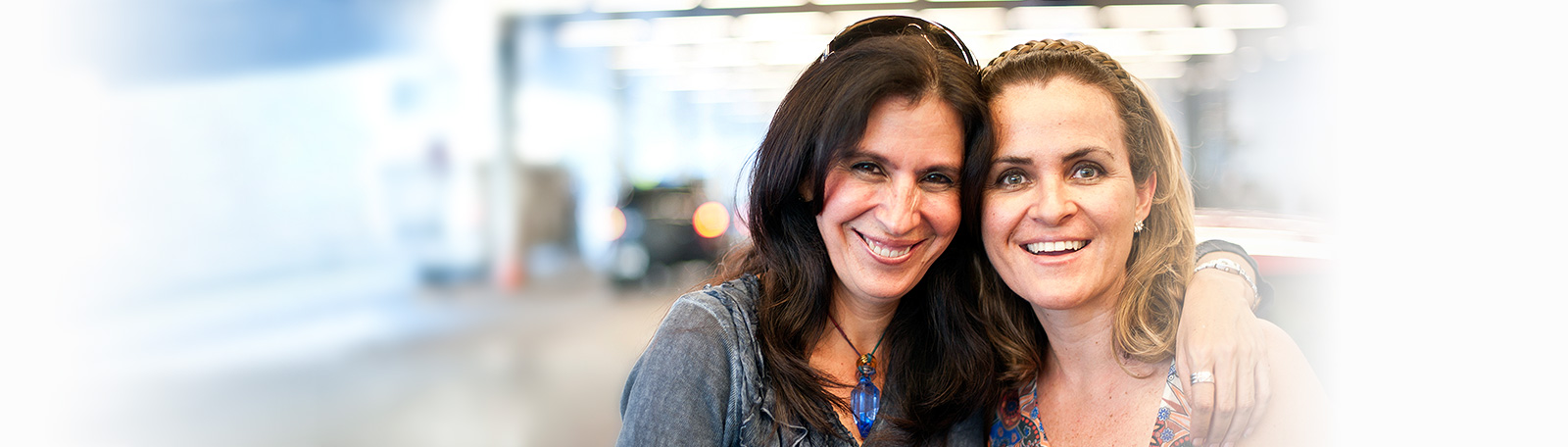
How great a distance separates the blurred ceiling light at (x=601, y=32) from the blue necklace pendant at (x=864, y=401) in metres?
10.7

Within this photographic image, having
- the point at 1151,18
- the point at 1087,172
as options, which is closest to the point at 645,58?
the point at 1151,18

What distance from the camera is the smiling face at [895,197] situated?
149 cm

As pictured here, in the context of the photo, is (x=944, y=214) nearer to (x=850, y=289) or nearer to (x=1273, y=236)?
(x=850, y=289)

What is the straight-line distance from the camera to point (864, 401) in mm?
1659

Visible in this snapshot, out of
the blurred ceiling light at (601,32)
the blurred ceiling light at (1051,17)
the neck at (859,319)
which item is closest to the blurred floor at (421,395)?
the neck at (859,319)

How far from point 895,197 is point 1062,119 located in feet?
0.93

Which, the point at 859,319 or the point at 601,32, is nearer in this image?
the point at 859,319

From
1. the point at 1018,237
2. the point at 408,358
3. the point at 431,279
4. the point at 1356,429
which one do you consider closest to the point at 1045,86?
the point at 1018,237

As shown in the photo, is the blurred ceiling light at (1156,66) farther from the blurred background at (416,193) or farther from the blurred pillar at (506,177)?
the blurred pillar at (506,177)

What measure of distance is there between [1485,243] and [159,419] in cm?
587

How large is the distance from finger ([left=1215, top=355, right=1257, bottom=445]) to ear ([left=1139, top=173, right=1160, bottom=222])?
0.30m

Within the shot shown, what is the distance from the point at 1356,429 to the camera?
2.05ft

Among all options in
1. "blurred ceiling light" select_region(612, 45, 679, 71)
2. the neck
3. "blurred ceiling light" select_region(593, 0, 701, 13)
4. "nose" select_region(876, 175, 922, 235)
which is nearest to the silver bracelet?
"nose" select_region(876, 175, 922, 235)

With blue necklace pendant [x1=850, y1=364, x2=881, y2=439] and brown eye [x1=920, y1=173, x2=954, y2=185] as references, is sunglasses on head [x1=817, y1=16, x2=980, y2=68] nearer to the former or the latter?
brown eye [x1=920, y1=173, x2=954, y2=185]
